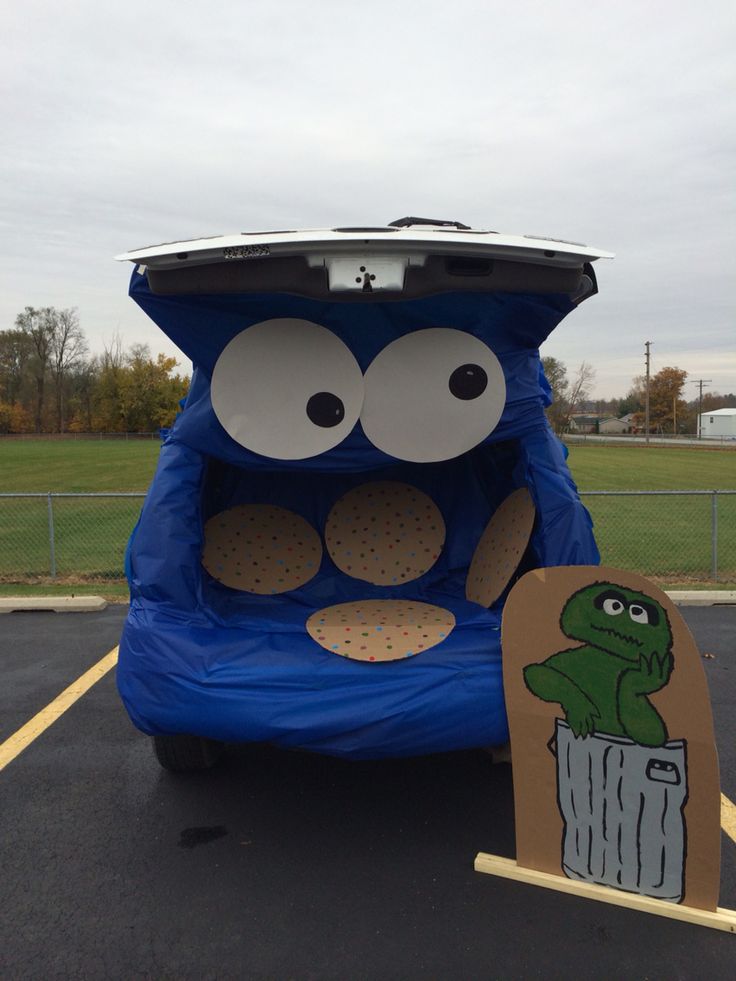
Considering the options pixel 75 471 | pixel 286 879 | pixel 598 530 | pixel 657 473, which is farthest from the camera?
pixel 75 471

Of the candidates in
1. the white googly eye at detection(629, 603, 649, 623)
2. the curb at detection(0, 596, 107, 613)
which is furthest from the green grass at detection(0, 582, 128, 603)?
the white googly eye at detection(629, 603, 649, 623)

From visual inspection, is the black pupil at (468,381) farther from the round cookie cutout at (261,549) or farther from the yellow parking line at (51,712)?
the yellow parking line at (51,712)

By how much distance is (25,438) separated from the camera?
58344 mm

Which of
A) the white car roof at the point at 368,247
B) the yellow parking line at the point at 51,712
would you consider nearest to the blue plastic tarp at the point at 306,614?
the white car roof at the point at 368,247

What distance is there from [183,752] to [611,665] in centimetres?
187

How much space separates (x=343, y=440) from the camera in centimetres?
279

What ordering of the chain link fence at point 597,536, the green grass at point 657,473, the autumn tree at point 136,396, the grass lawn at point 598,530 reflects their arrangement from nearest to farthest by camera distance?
the chain link fence at point 597,536 < the grass lawn at point 598,530 < the green grass at point 657,473 < the autumn tree at point 136,396

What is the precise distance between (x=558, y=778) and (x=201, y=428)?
73.1 inches

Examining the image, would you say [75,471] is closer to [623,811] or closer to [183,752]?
[183,752]

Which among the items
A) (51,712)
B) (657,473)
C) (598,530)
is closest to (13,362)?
(657,473)

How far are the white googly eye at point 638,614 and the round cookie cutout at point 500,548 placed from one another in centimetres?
107

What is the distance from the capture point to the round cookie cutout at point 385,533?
391 centimetres

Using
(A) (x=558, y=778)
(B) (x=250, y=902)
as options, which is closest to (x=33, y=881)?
(B) (x=250, y=902)

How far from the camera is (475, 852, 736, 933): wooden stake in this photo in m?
2.13
